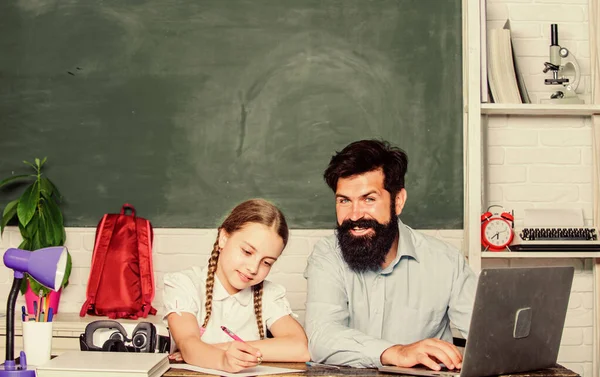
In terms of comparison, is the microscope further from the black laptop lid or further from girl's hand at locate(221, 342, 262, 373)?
girl's hand at locate(221, 342, 262, 373)

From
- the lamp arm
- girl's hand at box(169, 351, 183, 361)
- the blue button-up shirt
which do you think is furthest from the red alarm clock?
the lamp arm

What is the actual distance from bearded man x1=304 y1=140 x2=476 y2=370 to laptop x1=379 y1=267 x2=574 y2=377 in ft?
1.77

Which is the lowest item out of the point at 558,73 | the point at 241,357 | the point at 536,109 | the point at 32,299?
the point at 32,299

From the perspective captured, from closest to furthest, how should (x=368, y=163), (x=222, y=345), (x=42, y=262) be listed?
(x=42, y=262), (x=222, y=345), (x=368, y=163)

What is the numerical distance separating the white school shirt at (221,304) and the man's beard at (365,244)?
Result: 28cm

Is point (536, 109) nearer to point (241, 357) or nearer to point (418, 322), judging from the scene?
point (418, 322)

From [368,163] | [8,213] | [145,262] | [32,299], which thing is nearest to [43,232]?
[8,213]

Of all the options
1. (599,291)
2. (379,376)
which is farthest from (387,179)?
(599,291)

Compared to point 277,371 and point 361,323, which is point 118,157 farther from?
point 277,371

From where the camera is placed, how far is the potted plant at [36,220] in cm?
354

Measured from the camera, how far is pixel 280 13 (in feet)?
12.6

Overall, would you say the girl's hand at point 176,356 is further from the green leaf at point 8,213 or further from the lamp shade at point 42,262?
the green leaf at point 8,213

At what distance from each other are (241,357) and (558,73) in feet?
8.07

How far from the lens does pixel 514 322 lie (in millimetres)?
1922
